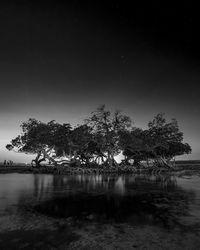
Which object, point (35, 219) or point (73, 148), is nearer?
point (35, 219)

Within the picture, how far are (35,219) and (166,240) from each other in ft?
16.5

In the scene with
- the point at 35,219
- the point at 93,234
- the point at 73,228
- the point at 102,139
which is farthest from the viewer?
the point at 102,139

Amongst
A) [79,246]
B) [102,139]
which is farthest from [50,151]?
[79,246]

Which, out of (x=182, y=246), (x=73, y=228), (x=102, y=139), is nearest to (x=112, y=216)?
(x=73, y=228)

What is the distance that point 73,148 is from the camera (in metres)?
49.3

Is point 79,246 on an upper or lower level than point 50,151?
lower

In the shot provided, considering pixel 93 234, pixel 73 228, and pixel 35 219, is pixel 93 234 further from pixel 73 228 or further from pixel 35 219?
pixel 35 219

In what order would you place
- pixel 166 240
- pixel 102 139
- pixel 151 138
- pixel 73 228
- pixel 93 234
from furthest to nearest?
pixel 151 138
pixel 102 139
pixel 73 228
pixel 93 234
pixel 166 240

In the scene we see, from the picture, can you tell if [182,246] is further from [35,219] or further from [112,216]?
[35,219]

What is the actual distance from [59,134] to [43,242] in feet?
142

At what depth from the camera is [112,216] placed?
9773 mm

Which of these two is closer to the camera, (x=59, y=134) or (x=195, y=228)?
(x=195, y=228)

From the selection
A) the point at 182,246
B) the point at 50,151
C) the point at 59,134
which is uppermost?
the point at 59,134

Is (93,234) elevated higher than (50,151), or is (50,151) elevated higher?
(50,151)
